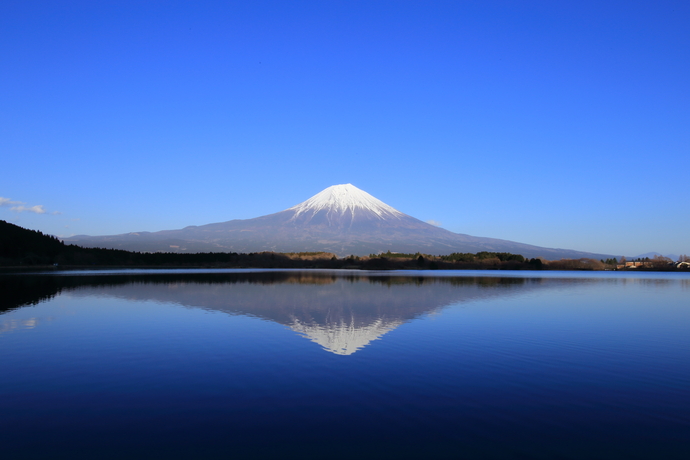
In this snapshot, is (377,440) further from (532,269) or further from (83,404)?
(532,269)

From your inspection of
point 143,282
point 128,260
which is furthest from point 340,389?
point 128,260

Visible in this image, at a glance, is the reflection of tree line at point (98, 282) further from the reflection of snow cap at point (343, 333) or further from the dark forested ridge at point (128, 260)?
the dark forested ridge at point (128, 260)

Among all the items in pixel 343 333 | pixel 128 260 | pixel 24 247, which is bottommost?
pixel 343 333

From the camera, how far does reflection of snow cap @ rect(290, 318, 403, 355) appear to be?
801 inches

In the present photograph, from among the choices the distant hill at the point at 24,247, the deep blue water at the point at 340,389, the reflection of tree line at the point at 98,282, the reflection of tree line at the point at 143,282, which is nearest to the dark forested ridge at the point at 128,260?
the distant hill at the point at 24,247

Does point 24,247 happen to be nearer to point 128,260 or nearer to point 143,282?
point 128,260

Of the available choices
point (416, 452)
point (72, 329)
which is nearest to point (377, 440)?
point (416, 452)

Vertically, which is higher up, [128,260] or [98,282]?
[128,260]

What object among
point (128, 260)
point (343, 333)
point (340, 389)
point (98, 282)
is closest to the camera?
point (340, 389)

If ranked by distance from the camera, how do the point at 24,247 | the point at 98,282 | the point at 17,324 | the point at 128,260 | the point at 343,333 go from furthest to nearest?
the point at 128,260
the point at 24,247
the point at 98,282
the point at 17,324
the point at 343,333

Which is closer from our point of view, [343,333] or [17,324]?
[343,333]

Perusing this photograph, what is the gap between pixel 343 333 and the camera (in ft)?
78.3

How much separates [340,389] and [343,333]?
10.2m

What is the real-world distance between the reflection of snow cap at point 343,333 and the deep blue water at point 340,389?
12 cm
